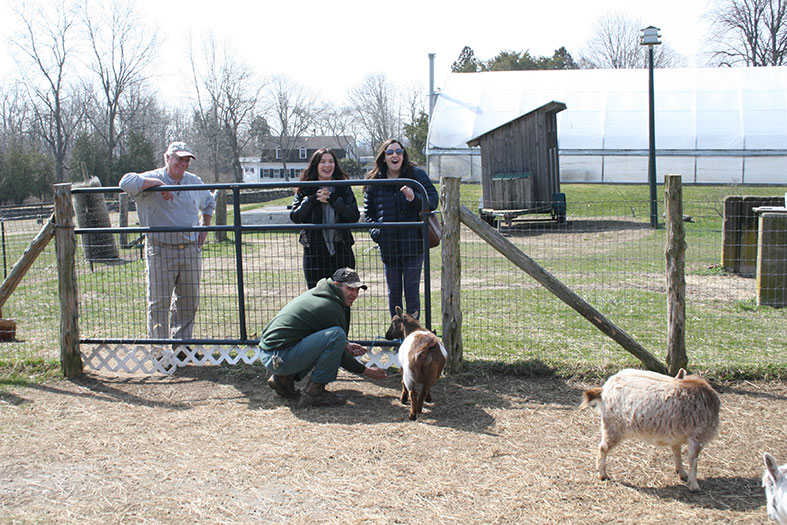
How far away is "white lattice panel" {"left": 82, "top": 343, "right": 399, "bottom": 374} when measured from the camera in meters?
6.12

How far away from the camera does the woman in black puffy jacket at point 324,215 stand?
5.94m

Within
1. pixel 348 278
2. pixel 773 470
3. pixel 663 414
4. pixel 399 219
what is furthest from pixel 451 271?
pixel 773 470

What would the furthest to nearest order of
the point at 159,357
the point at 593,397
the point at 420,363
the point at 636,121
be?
the point at 636,121
the point at 159,357
the point at 420,363
the point at 593,397

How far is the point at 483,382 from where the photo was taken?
5742 mm

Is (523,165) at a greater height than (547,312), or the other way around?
(523,165)

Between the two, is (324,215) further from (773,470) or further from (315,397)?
(773,470)

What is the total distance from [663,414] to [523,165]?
17000mm

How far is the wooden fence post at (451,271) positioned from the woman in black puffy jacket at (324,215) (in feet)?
2.68

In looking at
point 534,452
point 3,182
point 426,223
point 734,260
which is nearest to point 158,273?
point 426,223

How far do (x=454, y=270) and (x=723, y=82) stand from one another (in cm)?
2965

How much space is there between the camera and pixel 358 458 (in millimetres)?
4297

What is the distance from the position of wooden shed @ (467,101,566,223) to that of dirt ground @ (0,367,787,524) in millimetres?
14070

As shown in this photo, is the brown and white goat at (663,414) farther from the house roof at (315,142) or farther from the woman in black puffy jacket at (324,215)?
the house roof at (315,142)

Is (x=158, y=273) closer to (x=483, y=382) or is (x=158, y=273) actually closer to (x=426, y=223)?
(x=426, y=223)
